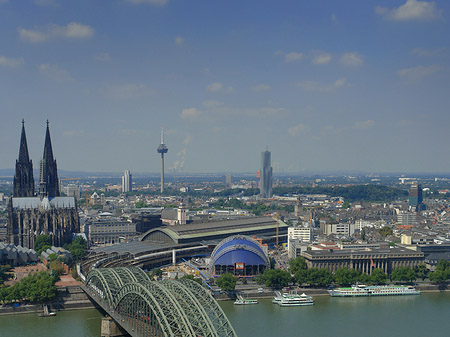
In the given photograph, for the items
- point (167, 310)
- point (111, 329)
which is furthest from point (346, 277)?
point (167, 310)

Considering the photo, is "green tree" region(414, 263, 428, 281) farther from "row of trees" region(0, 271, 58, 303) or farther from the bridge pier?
"row of trees" region(0, 271, 58, 303)

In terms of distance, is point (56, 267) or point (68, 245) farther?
point (68, 245)

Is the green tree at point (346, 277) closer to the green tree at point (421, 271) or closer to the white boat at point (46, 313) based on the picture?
the green tree at point (421, 271)

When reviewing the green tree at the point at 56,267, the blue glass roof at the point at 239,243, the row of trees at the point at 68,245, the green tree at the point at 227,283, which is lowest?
the green tree at the point at 227,283

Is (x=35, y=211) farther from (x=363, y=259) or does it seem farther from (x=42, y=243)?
(x=363, y=259)

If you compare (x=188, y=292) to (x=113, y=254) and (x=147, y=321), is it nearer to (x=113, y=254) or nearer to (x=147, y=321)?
(x=147, y=321)

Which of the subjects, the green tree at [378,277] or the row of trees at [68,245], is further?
the row of trees at [68,245]

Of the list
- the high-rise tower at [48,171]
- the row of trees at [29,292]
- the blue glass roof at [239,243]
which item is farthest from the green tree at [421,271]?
the high-rise tower at [48,171]

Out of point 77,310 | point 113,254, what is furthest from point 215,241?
point 77,310
